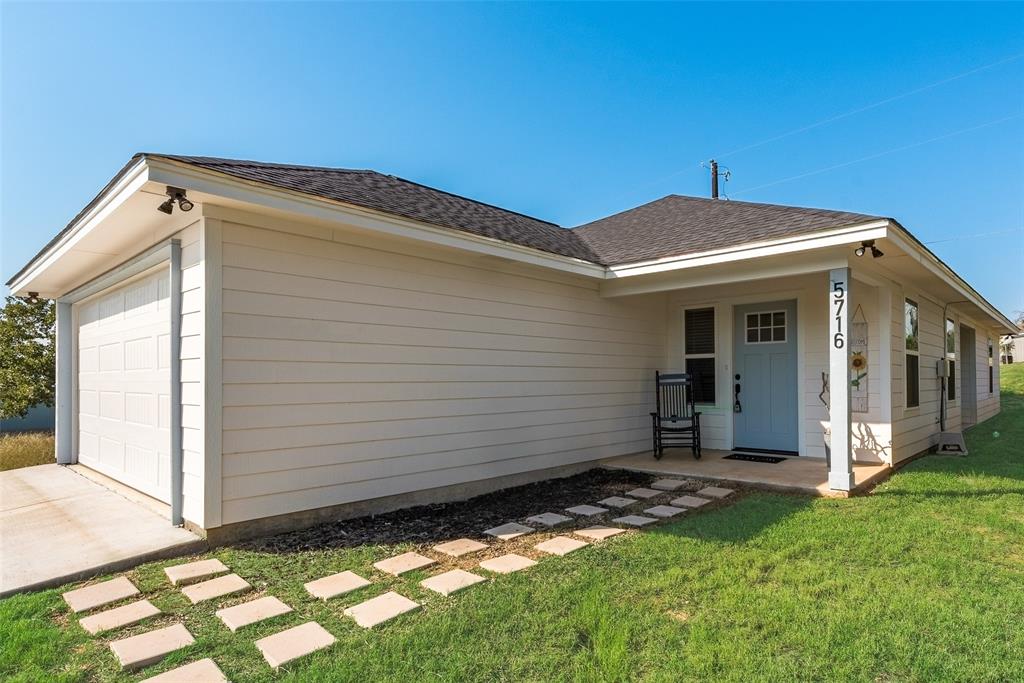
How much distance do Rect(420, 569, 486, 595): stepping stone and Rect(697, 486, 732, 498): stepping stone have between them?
278 cm

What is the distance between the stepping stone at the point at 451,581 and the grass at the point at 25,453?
7140 mm

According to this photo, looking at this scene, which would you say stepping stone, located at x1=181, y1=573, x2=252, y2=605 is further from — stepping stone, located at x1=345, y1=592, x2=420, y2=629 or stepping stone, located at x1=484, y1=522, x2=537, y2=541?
stepping stone, located at x1=484, y1=522, x2=537, y2=541

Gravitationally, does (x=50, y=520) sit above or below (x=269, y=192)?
below

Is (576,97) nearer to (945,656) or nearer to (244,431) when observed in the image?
(244,431)

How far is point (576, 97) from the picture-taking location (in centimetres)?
1085

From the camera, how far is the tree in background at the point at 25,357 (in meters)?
9.73

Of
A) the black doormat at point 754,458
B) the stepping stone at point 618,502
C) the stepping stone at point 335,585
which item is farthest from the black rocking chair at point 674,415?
the stepping stone at point 335,585

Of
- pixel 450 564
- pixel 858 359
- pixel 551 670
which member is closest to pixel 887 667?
pixel 551 670

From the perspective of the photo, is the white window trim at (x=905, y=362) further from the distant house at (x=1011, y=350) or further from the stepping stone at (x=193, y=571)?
the distant house at (x=1011, y=350)

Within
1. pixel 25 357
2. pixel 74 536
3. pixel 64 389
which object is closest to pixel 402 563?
pixel 74 536

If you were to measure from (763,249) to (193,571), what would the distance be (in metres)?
5.14

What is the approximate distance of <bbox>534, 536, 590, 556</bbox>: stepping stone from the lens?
3375 millimetres

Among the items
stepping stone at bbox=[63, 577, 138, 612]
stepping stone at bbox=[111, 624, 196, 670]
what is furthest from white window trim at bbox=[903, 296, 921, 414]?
stepping stone at bbox=[63, 577, 138, 612]

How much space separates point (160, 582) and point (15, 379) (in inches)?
394
